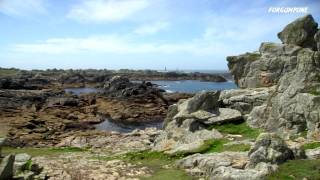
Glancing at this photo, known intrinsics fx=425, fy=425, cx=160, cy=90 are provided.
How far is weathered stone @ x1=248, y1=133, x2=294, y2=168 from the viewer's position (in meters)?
16.9

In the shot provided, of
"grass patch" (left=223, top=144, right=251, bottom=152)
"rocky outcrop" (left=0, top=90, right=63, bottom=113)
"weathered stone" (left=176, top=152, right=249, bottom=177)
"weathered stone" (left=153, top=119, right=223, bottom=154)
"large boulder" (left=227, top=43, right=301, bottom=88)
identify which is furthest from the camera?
"rocky outcrop" (left=0, top=90, right=63, bottom=113)

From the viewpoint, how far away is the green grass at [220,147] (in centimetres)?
2136

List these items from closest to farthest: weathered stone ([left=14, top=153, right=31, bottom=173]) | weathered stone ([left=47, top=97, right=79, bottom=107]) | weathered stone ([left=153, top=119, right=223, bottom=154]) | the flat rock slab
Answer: weathered stone ([left=14, top=153, right=31, bottom=173]) < weathered stone ([left=153, top=119, right=223, bottom=154]) < the flat rock slab < weathered stone ([left=47, top=97, right=79, bottom=107])

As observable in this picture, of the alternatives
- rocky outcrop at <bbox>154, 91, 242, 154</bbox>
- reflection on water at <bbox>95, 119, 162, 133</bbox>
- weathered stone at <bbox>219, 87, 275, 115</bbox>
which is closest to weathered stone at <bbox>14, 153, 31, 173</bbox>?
rocky outcrop at <bbox>154, 91, 242, 154</bbox>

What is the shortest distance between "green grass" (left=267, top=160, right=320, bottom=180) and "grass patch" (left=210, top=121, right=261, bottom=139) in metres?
8.89

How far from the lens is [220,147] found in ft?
75.5

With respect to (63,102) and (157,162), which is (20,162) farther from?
(63,102)

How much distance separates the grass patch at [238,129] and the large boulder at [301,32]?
10.0m

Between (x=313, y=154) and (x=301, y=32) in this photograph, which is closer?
(x=313, y=154)

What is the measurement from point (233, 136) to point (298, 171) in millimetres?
10032

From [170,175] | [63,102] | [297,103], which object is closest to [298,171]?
[170,175]

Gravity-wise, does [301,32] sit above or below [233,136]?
above

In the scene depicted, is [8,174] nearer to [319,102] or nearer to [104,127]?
[319,102]

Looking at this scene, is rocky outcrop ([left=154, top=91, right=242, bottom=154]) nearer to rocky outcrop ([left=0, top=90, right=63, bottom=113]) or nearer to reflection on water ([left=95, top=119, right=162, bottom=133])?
reflection on water ([left=95, top=119, right=162, bottom=133])
